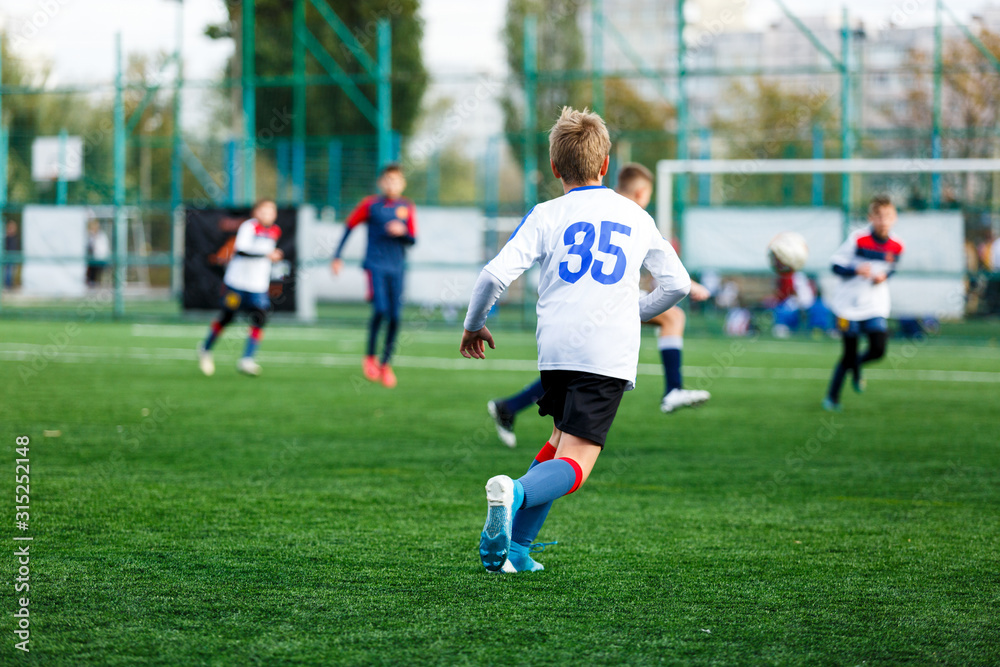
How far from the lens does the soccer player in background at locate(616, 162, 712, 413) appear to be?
7184 millimetres

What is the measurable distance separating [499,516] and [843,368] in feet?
21.7

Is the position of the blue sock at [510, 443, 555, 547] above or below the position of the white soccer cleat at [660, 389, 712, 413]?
below

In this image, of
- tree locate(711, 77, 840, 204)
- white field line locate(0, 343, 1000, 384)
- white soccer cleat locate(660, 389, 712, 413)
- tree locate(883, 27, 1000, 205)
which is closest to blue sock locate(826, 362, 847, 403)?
white field line locate(0, 343, 1000, 384)

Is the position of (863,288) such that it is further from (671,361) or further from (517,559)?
(517,559)

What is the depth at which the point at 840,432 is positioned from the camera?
7926mm

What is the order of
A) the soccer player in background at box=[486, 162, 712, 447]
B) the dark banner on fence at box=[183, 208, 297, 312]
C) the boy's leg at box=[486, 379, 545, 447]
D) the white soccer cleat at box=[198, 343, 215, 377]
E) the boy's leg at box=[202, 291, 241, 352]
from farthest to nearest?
the dark banner on fence at box=[183, 208, 297, 312] → the boy's leg at box=[202, 291, 241, 352] → the white soccer cleat at box=[198, 343, 215, 377] → the soccer player in background at box=[486, 162, 712, 447] → the boy's leg at box=[486, 379, 545, 447]

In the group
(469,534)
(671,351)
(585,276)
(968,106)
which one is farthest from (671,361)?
(968,106)

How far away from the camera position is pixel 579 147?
3.96 metres

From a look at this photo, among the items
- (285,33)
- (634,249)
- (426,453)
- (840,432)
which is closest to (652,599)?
(634,249)

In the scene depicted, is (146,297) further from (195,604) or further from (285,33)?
(195,604)

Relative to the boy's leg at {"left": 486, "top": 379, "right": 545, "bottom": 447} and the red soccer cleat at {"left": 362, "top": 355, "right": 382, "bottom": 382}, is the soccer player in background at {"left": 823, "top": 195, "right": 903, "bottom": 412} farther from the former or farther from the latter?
the red soccer cleat at {"left": 362, "top": 355, "right": 382, "bottom": 382}

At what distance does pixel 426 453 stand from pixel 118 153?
1621 cm

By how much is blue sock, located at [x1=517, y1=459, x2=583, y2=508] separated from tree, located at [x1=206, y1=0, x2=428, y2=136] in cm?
2661

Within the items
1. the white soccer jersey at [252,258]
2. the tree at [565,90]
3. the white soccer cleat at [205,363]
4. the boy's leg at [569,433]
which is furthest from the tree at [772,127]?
the boy's leg at [569,433]
